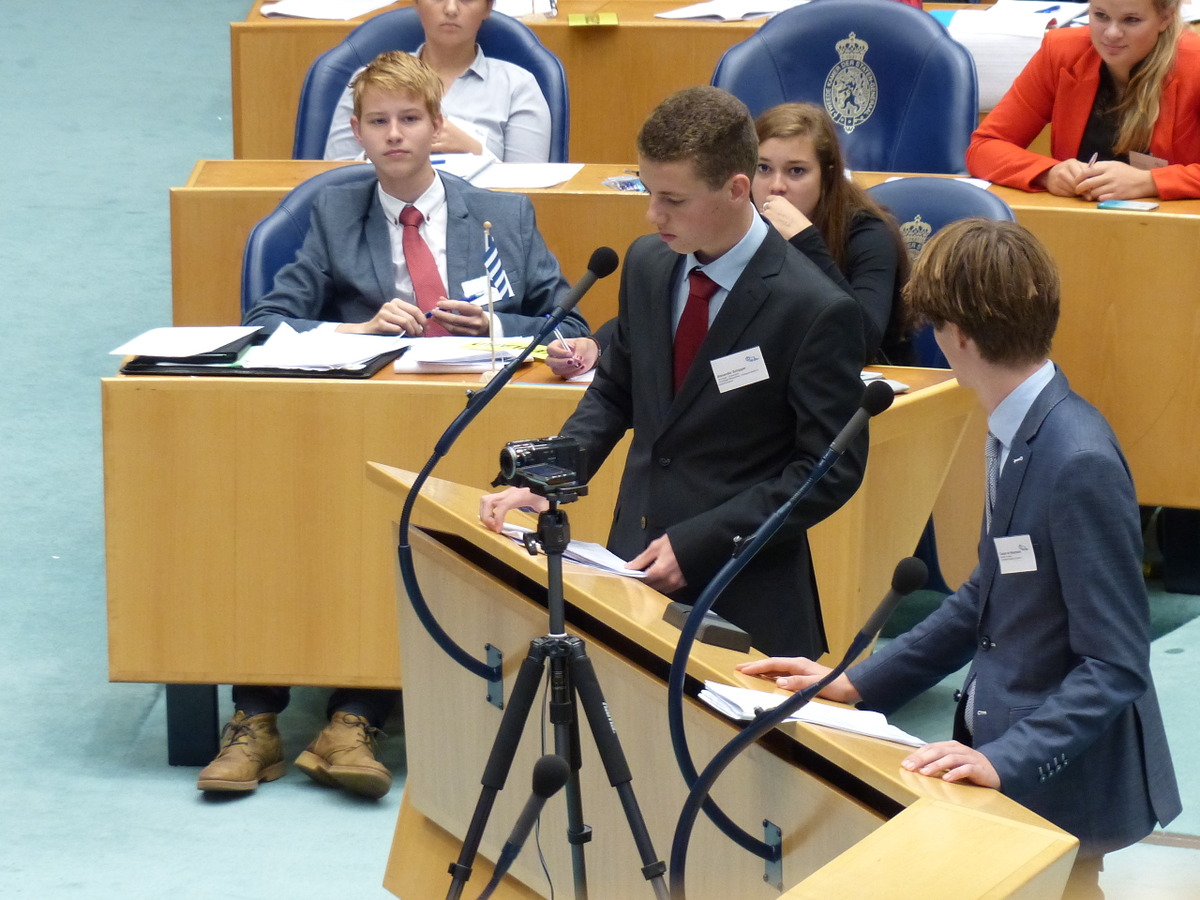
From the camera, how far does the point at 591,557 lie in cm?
196

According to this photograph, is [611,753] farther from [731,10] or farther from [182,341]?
[731,10]

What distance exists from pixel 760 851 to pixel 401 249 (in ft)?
6.82

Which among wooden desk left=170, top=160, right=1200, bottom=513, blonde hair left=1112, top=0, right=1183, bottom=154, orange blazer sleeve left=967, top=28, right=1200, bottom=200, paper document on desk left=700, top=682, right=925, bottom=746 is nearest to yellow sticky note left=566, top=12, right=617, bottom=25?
wooden desk left=170, top=160, right=1200, bottom=513

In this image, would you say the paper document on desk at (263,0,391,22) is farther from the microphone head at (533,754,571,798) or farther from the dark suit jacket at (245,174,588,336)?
the microphone head at (533,754,571,798)

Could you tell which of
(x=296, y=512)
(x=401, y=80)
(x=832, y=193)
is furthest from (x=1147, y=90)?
(x=296, y=512)

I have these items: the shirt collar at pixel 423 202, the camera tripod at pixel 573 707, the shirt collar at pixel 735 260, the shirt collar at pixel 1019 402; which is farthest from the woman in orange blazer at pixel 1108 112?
Result: the camera tripod at pixel 573 707

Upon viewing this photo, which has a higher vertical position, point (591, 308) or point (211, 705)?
point (591, 308)

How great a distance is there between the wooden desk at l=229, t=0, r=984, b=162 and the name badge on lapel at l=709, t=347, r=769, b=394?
9.08ft

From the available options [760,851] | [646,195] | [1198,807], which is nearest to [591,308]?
[646,195]

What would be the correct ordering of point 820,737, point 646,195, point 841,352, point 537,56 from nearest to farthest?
point 820,737
point 841,352
point 646,195
point 537,56

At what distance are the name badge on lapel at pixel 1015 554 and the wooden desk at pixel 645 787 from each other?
0.83 ft

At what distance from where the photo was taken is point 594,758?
1830 mm

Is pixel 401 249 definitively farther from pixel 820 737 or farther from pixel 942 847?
pixel 942 847

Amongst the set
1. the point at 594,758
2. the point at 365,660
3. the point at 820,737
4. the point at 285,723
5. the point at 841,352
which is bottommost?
the point at 285,723
